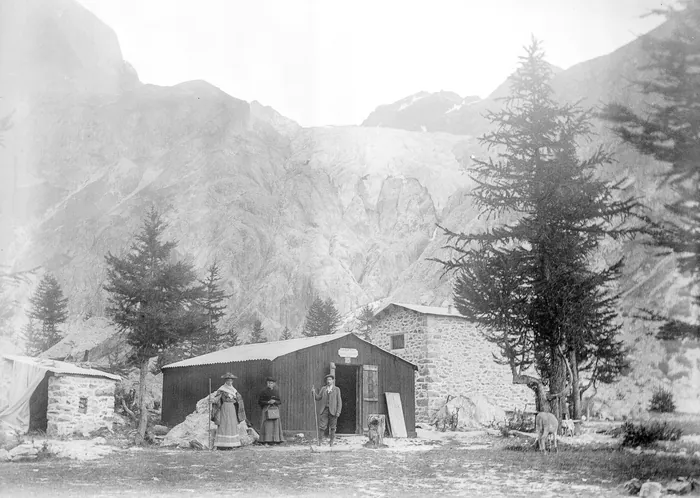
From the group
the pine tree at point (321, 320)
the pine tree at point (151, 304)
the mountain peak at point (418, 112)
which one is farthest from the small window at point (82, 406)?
the mountain peak at point (418, 112)

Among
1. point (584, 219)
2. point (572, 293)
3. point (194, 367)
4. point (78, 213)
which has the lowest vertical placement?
point (194, 367)

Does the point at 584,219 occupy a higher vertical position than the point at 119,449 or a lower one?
higher

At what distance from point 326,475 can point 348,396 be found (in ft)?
35.7

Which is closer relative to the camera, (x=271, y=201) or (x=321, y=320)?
(x=321, y=320)

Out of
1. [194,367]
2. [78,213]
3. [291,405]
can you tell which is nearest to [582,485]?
[291,405]

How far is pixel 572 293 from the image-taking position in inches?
655

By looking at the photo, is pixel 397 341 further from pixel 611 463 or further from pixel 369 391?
pixel 611 463

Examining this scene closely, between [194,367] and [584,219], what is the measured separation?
539 inches

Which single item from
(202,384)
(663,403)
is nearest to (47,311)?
(202,384)

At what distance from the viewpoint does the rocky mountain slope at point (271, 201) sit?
113ft

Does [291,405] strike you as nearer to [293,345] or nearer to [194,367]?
[293,345]

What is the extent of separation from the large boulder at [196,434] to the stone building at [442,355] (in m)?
10.9

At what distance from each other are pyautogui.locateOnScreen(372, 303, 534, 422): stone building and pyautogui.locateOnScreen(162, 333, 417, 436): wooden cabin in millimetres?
5161

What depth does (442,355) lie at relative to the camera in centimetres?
2761
